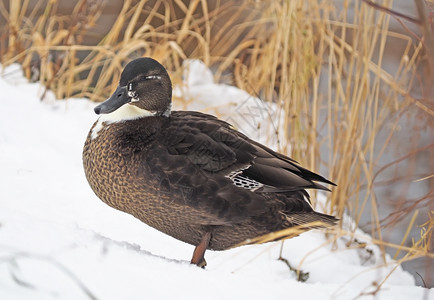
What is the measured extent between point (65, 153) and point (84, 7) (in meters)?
1.32

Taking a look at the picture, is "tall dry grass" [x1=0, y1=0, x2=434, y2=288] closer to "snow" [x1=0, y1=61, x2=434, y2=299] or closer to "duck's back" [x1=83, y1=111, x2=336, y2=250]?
"snow" [x1=0, y1=61, x2=434, y2=299]

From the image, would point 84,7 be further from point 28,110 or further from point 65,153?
point 65,153

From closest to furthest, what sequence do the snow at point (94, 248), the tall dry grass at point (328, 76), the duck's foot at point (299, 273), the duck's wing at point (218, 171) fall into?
the snow at point (94, 248) < the duck's wing at point (218, 171) < the duck's foot at point (299, 273) < the tall dry grass at point (328, 76)

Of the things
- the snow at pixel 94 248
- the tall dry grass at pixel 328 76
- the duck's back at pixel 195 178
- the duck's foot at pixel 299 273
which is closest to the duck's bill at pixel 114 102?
the duck's back at pixel 195 178

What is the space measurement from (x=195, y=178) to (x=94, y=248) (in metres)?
0.52

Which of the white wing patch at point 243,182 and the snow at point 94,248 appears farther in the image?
the white wing patch at point 243,182

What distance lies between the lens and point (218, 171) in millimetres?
2533

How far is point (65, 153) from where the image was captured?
384 cm

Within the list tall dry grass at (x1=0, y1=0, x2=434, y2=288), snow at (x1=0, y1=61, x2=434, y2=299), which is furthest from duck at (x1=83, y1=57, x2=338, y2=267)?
tall dry grass at (x1=0, y1=0, x2=434, y2=288)

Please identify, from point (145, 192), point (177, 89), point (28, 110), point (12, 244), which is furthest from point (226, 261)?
point (177, 89)

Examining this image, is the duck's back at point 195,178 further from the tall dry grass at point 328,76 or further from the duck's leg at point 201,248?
the tall dry grass at point 328,76

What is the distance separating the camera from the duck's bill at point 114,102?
2.52m

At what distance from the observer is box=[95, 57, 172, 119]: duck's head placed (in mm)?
2613

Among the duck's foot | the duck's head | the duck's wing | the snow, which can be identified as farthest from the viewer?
the duck's foot
